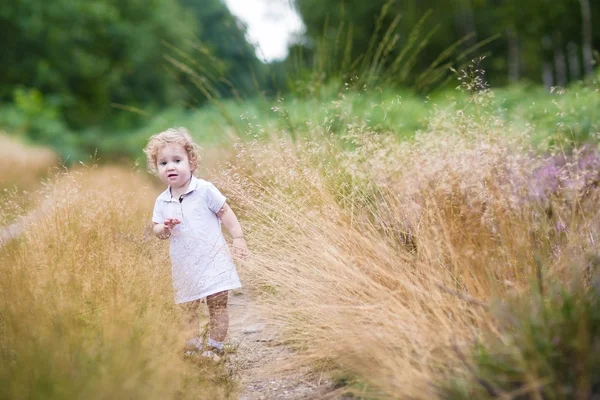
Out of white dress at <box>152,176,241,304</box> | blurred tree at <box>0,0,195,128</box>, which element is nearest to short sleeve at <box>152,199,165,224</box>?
white dress at <box>152,176,241,304</box>

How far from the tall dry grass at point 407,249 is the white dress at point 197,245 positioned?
161 mm

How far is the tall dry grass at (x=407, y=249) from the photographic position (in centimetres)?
233

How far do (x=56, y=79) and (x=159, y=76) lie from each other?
7002 mm

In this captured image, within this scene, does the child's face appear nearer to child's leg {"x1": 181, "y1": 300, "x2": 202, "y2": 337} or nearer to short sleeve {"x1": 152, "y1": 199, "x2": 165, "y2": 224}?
short sleeve {"x1": 152, "y1": 199, "x2": 165, "y2": 224}

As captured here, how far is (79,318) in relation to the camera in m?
2.46

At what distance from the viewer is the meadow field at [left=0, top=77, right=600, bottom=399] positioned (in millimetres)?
1917

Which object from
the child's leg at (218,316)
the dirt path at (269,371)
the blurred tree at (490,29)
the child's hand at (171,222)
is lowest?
the dirt path at (269,371)

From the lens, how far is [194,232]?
3.18 metres

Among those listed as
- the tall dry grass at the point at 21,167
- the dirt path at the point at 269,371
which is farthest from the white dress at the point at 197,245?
the tall dry grass at the point at 21,167

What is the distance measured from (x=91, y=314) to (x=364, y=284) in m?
1.14

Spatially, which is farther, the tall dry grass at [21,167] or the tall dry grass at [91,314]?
the tall dry grass at [21,167]

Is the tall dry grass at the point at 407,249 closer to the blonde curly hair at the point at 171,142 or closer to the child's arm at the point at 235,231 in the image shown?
the child's arm at the point at 235,231

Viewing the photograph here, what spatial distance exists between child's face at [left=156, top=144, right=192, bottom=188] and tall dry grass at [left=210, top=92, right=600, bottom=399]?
29 cm

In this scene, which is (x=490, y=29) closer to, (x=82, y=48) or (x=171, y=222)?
(x=82, y=48)
